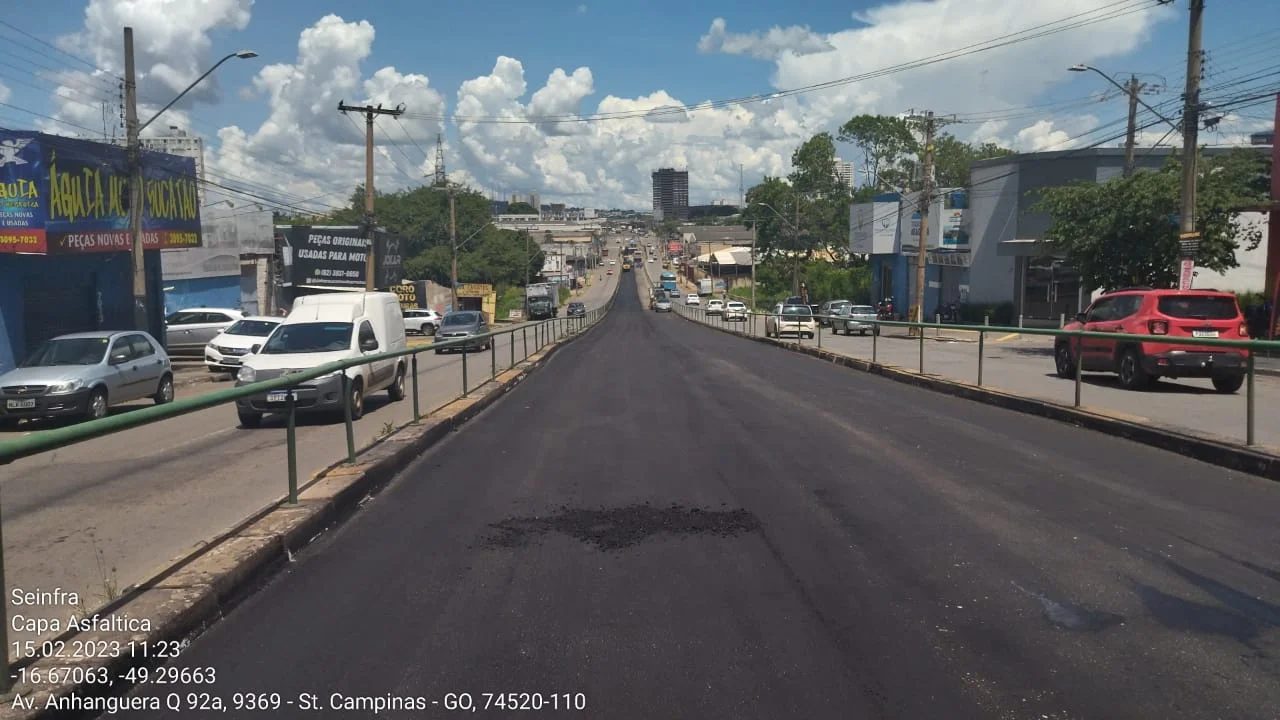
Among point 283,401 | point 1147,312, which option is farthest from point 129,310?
point 1147,312

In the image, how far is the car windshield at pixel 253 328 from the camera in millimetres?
28219

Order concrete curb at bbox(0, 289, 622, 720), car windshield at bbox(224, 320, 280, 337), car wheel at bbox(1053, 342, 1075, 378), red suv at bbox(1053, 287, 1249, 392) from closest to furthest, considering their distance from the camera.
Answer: concrete curb at bbox(0, 289, 622, 720) < red suv at bbox(1053, 287, 1249, 392) < car wheel at bbox(1053, 342, 1075, 378) < car windshield at bbox(224, 320, 280, 337)

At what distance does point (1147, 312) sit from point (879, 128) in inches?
3271

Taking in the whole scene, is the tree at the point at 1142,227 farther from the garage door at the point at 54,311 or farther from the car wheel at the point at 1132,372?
the garage door at the point at 54,311

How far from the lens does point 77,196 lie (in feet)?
84.5

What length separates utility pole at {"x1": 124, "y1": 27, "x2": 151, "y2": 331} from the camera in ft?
79.5

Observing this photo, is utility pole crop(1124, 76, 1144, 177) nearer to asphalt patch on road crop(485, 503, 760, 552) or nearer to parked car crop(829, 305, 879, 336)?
parked car crop(829, 305, 879, 336)

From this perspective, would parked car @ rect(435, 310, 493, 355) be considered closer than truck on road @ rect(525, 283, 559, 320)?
Yes

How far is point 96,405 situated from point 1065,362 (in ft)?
57.3

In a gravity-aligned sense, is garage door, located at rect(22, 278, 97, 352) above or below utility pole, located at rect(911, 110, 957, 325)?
below

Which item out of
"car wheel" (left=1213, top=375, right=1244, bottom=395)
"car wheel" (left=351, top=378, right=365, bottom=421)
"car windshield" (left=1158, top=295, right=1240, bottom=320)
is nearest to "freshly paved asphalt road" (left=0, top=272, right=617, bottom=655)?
"car wheel" (left=351, top=378, right=365, bottom=421)

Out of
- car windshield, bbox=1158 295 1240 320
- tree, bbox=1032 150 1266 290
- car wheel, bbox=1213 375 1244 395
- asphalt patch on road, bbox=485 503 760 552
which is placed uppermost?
tree, bbox=1032 150 1266 290

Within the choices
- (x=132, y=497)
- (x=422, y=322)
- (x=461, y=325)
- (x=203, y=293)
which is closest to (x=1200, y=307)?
(x=132, y=497)

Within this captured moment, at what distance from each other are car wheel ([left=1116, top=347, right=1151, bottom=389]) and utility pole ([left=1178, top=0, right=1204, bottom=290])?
8797 millimetres
